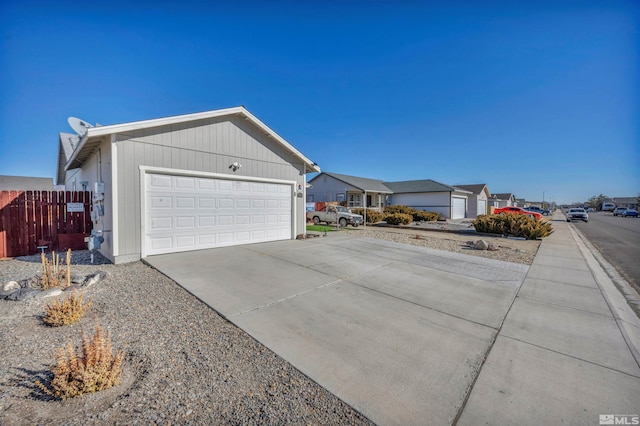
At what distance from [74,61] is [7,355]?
38.1 ft

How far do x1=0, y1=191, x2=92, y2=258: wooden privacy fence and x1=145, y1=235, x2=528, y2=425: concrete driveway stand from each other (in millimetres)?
4086

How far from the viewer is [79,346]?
288 cm

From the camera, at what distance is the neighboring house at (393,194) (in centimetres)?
2739

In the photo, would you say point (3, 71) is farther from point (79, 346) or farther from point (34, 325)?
point (79, 346)

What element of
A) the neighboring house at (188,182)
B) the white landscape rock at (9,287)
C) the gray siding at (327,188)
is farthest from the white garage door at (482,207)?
the white landscape rock at (9,287)

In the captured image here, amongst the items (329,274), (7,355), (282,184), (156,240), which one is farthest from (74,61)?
(329,274)

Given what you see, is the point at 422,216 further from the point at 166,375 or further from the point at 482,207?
the point at 166,375

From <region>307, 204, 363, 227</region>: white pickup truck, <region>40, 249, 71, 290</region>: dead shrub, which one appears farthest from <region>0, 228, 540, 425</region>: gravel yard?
<region>307, 204, 363, 227</region>: white pickup truck

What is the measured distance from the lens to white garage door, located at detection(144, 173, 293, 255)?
7.34 metres

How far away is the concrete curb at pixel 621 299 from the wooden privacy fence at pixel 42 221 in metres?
13.3

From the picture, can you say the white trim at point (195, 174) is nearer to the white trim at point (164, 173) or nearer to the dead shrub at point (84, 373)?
the white trim at point (164, 173)

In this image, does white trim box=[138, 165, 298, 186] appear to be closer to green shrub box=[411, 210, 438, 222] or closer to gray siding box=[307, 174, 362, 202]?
gray siding box=[307, 174, 362, 202]

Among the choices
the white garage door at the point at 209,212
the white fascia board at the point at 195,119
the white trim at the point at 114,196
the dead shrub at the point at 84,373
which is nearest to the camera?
the dead shrub at the point at 84,373

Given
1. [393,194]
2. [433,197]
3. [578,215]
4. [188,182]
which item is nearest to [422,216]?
[433,197]
